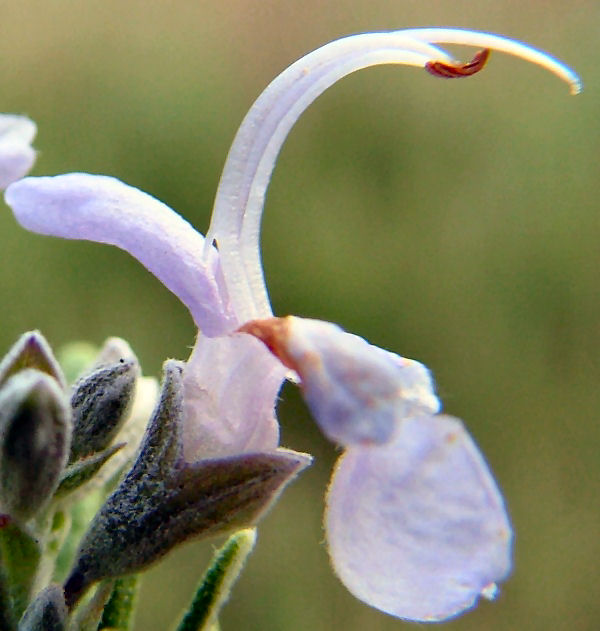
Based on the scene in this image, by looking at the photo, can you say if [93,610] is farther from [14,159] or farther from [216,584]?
[14,159]

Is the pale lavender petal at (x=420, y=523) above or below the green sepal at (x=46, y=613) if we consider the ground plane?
above

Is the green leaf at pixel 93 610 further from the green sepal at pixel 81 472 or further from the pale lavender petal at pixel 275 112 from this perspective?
the pale lavender petal at pixel 275 112

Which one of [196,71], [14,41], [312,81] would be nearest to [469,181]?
[196,71]

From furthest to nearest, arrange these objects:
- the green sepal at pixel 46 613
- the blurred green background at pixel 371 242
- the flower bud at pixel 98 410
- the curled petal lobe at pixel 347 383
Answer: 1. the blurred green background at pixel 371 242
2. the flower bud at pixel 98 410
3. the green sepal at pixel 46 613
4. the curled petal lobe at pixel 347 383

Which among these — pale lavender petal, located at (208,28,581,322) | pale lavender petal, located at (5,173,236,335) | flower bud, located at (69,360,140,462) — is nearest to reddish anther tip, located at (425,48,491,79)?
pale lavender petal, located at (208,28,581,322)

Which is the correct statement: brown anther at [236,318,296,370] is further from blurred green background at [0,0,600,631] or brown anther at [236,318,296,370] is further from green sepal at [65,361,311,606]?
blurred green background at [0,0,600,631]

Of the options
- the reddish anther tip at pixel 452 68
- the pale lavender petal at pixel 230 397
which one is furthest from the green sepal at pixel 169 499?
the reddish anther tip at pixel 452 68

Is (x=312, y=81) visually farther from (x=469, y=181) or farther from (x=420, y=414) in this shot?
(x=469, y=181)

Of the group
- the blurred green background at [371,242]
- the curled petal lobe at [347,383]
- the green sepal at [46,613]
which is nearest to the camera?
the curled petal lobe at [347,383]

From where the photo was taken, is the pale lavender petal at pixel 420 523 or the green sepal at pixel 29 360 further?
the green sepal at pixel 29 360
